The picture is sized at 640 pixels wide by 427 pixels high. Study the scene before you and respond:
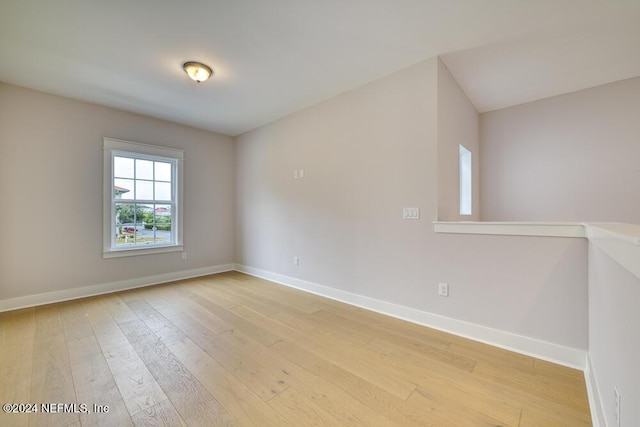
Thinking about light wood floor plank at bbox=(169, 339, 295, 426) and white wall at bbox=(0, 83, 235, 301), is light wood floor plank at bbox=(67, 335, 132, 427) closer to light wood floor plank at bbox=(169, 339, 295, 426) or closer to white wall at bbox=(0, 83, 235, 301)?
light wood floor plank at bbox=(169, 339, 295, 426)

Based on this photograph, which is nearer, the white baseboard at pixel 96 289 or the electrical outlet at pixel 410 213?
the electrical outlet at pixel 410 213

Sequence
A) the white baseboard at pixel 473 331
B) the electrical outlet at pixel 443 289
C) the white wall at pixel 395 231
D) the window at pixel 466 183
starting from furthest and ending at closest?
the window at pixel 466 183
the electrical outlet at pixel 443 289
the white wall at pixel 395 231
the white baseboard at pixel 473 331

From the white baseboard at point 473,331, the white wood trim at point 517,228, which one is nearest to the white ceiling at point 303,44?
the white wood trim at point 517,228

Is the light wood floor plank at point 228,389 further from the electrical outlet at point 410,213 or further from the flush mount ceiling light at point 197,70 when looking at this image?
the flush mount ceiling light at point 197,70

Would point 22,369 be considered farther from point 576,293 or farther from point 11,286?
point 576,293

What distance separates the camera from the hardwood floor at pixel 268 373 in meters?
1.42

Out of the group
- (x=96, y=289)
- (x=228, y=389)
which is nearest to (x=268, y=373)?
(x=228, y=389)

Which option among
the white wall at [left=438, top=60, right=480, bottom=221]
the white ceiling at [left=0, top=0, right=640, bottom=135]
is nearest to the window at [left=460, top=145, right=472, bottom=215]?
the white wall at [left=438, top=60, right=480, bottom=221]

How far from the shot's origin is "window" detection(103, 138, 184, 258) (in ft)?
12.1

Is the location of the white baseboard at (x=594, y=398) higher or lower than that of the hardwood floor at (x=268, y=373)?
higher

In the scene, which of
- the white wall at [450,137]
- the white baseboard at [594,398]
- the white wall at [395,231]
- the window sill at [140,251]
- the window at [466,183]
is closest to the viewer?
the white baseboard at [594,398]

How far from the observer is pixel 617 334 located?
1.01 m

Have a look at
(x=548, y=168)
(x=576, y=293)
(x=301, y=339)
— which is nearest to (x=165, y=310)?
(x=301, y=339)

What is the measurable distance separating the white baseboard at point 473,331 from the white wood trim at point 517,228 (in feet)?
2.73
